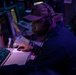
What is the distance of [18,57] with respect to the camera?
8.54ft

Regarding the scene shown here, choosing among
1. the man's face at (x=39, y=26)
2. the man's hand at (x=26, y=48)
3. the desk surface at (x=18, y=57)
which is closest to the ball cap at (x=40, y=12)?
the man's face at (x=39, y=26)

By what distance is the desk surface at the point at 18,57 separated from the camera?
95.5 inches

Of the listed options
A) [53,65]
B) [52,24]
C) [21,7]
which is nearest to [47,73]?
[53,65]

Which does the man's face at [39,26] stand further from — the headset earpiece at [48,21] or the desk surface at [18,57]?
the desk surface at [18,57]

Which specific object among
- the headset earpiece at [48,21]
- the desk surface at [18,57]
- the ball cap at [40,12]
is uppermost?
the ball cap at [40,12]

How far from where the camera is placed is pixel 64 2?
4.55 m

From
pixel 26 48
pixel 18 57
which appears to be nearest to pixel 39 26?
pixel 18 57

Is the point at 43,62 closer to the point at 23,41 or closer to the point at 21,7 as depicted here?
the point at 23,41

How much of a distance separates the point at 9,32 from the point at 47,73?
1491 millimetres

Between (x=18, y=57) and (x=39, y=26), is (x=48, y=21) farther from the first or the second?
(x=18, y=57)

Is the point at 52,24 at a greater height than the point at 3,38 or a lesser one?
greater

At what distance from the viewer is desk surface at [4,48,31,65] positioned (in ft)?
7.95

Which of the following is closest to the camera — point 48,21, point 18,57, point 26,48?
point 48,21

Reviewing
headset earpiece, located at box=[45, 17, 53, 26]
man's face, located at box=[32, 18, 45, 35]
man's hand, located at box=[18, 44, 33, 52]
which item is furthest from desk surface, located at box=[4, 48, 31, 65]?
headset earpiece, located at box=[45, 17, 53, 26]
